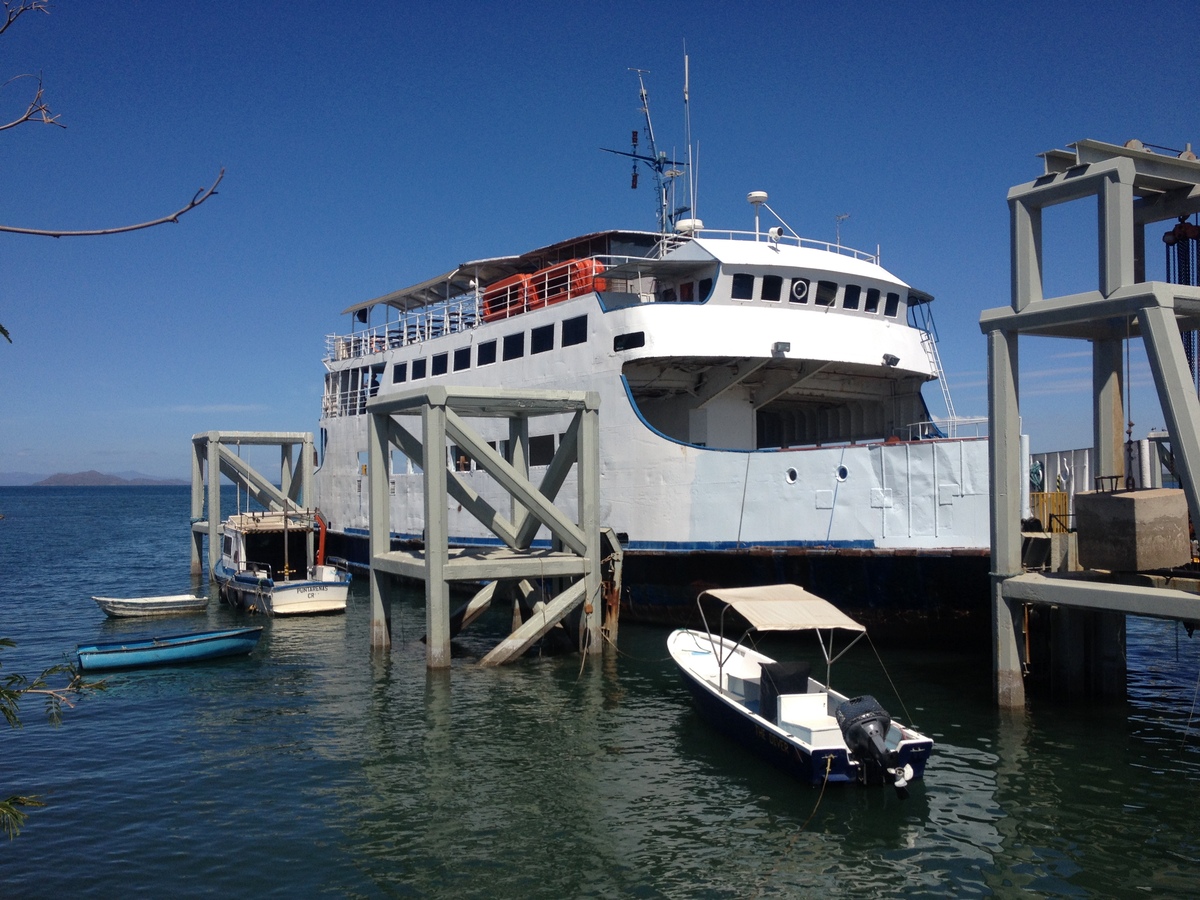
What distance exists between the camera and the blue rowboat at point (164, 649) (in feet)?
57.1

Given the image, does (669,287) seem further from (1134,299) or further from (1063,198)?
(1134,299)

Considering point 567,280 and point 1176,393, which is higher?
point 567,280

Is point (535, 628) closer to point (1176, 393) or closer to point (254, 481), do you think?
point (1176, 393)

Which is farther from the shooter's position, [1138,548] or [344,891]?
[1138,548]

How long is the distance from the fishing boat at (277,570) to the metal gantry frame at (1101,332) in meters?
17.2

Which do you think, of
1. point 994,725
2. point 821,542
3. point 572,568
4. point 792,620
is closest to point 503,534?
point 572,568

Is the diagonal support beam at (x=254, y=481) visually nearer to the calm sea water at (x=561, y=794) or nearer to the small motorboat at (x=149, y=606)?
the small motorboat at (x=149, y=606)

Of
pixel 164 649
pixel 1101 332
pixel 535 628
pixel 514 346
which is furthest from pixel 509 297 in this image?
pixel 1101 332

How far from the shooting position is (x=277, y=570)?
98.8 ft

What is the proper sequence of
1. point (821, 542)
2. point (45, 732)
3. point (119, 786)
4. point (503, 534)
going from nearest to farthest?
point (119, 786)
point (45, 732)
point (821, 542)
point (503, 534)

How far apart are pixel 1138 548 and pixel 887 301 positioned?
37.6 feet

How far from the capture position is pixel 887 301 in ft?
73.4

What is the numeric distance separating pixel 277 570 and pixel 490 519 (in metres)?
14.3

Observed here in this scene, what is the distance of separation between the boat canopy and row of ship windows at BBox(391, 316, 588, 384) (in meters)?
10.0
